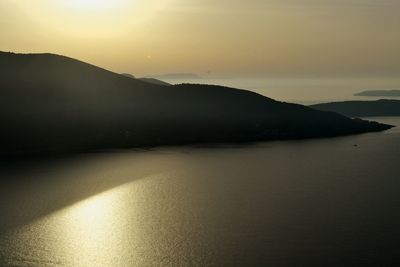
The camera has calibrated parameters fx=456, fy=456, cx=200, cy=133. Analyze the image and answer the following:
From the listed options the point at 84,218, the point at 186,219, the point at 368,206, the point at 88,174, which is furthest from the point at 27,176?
the point at 368,206

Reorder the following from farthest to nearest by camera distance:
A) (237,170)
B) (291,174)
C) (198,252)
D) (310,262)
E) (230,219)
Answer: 1. (237,170)
2. (291,174)
3. (230,219)
4. (198,252)
5. (310,262)

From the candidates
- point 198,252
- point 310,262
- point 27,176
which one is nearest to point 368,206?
point 310,262

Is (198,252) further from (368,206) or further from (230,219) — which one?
(368,206)

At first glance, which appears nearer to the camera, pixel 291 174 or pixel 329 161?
pixel 291 174

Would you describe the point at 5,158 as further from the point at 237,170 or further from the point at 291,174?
the point at 291,174

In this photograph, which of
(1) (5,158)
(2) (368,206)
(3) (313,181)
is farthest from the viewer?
(1) (5,158)

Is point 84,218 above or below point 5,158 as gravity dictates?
below
